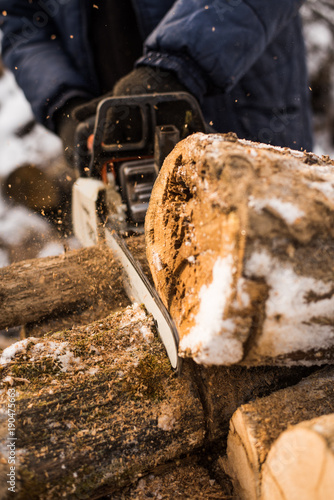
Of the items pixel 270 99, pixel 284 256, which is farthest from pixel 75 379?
pixel 270 99

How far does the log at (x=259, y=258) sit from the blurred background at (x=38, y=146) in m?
1.90

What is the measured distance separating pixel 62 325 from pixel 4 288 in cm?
29

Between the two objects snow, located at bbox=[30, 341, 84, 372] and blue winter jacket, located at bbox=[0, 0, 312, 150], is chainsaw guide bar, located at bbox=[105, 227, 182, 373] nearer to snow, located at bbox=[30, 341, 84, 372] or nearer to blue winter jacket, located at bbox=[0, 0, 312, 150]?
snow, located at bbox=[30, 341, 84, 372]

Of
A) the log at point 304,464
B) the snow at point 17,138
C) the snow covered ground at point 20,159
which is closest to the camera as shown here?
the log at point 304,464

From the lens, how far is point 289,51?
8.45ft

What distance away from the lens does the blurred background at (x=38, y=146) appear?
10.2 feet

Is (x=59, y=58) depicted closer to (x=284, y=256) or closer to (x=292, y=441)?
(x=284, y=256)

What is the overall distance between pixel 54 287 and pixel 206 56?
154cm

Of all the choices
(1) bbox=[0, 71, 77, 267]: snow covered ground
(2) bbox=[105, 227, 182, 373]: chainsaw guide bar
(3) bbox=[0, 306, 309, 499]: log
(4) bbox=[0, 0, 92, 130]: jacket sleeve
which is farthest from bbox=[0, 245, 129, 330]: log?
(4) bbox=[0, 0, 92, 130]: jacket sleeve

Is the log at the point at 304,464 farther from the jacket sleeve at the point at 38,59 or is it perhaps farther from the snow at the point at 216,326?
the jacket sleeve at the point at 38,59

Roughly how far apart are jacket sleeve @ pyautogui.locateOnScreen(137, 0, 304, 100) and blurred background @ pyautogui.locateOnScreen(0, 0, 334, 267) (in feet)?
4.78

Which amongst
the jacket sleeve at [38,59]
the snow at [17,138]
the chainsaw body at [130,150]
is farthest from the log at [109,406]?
the snow at [17,138]

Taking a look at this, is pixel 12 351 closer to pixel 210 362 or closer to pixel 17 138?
pixel 210 362

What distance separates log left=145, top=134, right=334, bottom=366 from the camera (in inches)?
26.2
